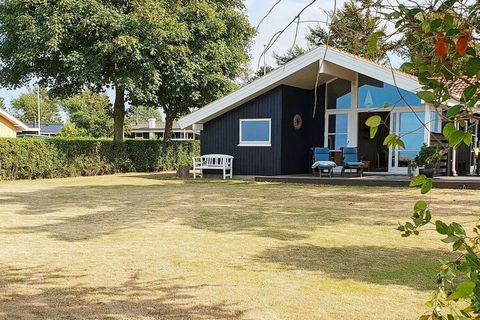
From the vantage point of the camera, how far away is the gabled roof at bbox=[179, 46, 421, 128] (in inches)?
565

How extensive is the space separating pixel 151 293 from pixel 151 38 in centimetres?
1672

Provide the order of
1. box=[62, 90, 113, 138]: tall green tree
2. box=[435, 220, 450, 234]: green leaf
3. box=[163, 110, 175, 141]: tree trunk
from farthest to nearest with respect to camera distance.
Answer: box=[62, 90, 113, 138]: tall green tree → box=[163, 110, 175, 141]: tree trunk → box=[435, 220, 450, 234]: green leaf

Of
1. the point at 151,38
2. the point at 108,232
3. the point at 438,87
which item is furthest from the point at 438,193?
the point at 151,38

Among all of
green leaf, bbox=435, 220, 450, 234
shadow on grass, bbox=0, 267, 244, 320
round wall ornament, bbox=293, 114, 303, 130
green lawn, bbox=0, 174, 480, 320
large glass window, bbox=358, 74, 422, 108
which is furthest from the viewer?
round wall ornament, bbox=293, 114, 303, 130

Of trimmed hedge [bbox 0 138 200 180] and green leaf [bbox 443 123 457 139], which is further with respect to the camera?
trimmed hedge [bbox 0 138 200 180]

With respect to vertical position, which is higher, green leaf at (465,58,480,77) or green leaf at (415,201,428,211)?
green leaf at (465,58,480,77)

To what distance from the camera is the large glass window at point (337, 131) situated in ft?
55.3

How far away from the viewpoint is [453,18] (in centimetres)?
142

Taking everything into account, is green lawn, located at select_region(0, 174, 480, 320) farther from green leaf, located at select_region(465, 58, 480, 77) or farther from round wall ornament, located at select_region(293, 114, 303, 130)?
round wall ornament, located at select_region(293, 114, 303, 130)

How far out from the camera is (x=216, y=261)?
4785mm

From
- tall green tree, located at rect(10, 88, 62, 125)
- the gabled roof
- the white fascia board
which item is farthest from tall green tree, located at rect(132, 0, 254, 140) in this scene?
tall green tree, located at rect(10, 88, 62, 125)

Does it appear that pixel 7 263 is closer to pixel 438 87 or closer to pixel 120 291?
pixel 120 291

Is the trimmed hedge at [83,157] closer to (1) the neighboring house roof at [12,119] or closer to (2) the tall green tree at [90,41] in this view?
(2) the tall green tree at [90,41]

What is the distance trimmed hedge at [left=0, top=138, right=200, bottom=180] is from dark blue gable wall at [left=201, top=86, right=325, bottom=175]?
17.5 ft
